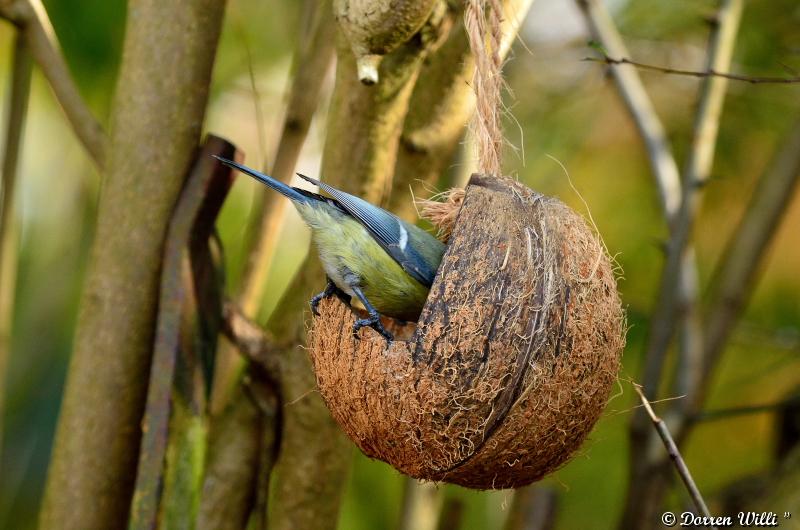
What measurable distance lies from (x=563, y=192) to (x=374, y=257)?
2006 millimetres

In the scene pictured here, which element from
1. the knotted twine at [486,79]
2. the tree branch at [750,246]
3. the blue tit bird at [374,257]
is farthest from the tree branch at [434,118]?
the tree branch at [750,246]

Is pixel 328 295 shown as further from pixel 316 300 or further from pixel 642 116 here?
pixel 642 116

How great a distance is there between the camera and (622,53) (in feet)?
9.68

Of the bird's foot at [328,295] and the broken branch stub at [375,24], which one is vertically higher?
the broken branch stub at [375,24]

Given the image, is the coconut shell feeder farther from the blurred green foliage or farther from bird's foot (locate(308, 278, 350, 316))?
the blurred green foliage

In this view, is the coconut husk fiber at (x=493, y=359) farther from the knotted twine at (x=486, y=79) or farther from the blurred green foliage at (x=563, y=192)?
the blurred green foliage at (x=563, y=192)

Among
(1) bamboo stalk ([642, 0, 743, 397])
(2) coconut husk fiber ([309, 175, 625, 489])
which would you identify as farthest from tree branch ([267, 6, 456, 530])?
(1) bamboo stalk ([642, 0, 743, 397])

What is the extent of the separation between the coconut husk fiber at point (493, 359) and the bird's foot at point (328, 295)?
0.74 feet

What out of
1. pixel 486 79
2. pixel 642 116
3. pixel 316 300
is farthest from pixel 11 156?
pixel 642 116

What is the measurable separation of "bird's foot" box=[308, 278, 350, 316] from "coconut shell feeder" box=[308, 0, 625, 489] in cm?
21

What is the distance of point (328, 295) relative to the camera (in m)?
2.04

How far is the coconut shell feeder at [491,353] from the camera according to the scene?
1594 millimetres

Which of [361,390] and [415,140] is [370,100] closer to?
[415,140]

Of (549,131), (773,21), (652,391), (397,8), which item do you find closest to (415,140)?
(397,8)
